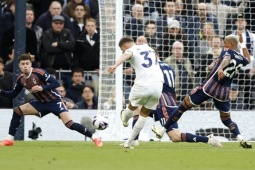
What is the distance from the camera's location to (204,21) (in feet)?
69.0

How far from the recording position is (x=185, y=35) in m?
21.0

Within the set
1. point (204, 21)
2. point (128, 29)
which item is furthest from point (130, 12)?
point (204, 21)

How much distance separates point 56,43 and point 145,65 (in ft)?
19.1

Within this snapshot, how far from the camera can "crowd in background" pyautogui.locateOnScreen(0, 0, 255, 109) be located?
20719mm

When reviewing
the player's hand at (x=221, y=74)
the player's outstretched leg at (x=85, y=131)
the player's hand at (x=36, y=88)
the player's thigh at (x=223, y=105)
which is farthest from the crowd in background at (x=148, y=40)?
the player's hand at (x=36, y=88)

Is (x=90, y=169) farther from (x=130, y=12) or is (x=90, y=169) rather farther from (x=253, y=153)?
(x=130, y=12)

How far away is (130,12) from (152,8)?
0.76m

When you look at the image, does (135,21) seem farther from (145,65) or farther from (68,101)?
(145,65)

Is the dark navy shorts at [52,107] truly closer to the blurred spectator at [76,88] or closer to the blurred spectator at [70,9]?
the blurred spectator at [76,88]

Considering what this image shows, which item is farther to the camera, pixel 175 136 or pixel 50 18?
pixel 50 18

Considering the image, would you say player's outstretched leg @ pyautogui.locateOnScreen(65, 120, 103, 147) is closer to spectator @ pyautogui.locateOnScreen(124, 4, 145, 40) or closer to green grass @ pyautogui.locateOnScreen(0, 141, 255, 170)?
green grass @ pyautogui.locateOnScreen(0, 141, 255, 170)

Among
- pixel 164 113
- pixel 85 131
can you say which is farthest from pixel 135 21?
pixel 85 131

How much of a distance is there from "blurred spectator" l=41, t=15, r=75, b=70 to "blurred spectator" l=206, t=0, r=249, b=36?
133 inches

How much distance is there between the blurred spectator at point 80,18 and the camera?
71.2 feet
